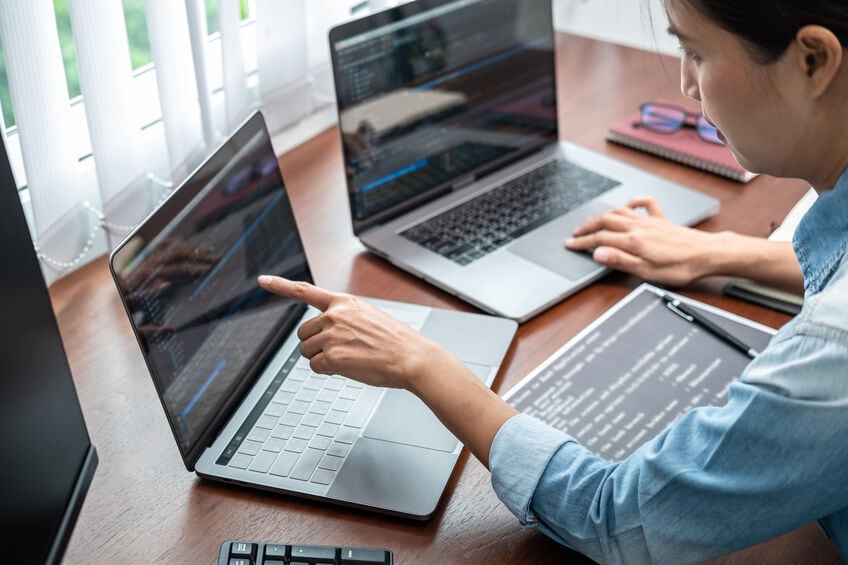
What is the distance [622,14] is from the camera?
2.45m

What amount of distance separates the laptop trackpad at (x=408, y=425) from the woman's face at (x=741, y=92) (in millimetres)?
405

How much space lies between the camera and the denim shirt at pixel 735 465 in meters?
0.68

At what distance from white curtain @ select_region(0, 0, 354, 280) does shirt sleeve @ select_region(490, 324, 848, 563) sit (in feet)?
2.21

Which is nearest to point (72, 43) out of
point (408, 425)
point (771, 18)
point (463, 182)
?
point (463, 182)

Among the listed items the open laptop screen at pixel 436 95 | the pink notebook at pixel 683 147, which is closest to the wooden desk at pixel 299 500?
the pink notebook at pixel 683 147

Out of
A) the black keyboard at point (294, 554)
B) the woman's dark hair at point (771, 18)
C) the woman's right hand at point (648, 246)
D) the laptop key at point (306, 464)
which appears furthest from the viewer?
the woman's right hand at point (648, 246)

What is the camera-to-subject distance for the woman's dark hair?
676 millimetres

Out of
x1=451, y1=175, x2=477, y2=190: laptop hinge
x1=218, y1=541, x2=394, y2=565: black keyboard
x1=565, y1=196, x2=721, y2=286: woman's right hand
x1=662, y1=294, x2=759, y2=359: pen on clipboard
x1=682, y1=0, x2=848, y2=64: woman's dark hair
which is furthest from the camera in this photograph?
x1=451, y1=175, x2=477, y2=190: laptop hinge

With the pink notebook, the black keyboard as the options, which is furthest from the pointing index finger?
the pink notebook

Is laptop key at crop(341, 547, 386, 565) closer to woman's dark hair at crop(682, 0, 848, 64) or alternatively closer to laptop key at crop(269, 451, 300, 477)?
laptop key at crop(269, 451, 300, 477)

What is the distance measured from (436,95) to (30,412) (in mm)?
767

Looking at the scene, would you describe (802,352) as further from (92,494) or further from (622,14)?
(622,14)

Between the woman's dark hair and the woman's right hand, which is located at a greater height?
the woman's dark hair

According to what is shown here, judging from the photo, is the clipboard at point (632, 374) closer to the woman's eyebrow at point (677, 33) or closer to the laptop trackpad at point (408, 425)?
the laptop trackpad at point (408, 425)
